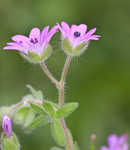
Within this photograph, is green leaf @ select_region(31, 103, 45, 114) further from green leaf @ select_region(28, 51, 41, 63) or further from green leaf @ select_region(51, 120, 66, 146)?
green leaf @ select_region(28, 51, 41, 63)

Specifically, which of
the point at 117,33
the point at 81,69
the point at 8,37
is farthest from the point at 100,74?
the point at 8,37

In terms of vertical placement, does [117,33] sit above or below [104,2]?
below

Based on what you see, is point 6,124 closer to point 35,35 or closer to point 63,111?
point 63,111

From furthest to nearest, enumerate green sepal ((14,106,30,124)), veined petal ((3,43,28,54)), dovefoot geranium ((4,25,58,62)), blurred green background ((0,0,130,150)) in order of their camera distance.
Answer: blurred green background ((0,0,130,150)), green sepal ((14,106,30,124)), dovefoot geranium ((4,25,58,62)), veined petal ((3,43,28,54))

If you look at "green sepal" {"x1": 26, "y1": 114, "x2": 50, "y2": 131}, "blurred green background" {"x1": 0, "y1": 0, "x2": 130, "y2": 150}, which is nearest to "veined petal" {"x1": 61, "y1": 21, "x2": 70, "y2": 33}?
"green sepal" {"x1": 26, "y1": 114, "x2": 50, "y2": 131}

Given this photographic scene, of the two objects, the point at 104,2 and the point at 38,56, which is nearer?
the point at 38,56

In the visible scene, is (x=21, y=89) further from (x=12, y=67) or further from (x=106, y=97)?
(x=106, y=97)

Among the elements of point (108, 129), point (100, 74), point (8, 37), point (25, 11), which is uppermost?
point (25, 11)
